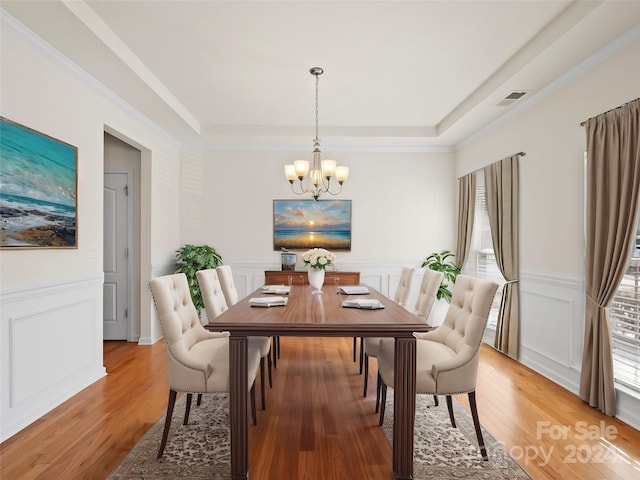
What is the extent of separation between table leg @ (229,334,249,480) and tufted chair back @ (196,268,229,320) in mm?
966

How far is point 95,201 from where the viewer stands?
10.9ft

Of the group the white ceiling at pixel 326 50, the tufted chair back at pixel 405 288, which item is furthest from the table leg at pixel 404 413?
the white ceiling at pixel 326 50

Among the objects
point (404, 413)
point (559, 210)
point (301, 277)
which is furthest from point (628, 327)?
point (301, 277)

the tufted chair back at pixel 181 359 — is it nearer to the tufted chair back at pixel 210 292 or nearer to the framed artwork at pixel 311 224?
the tufted chair back at pixel 210 292

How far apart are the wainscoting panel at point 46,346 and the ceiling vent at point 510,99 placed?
14.0ft

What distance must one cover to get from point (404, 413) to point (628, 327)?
78.2 inches

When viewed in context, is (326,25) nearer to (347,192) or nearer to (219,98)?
(219,98)

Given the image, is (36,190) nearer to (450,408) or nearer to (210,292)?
(210,292)

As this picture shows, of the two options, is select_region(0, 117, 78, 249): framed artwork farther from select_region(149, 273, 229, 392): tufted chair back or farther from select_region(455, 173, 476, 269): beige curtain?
select_region(455, 173, 476, 269): beige curtain

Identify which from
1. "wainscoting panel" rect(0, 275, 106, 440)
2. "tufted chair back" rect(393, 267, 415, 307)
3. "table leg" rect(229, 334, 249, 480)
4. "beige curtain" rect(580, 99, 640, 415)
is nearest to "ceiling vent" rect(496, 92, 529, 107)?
"beige curtain" rect(580, 99, 640, 415)

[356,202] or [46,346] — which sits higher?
[356,202]

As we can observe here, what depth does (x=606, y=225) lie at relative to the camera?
2.71 meters

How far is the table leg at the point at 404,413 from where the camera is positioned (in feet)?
6.11

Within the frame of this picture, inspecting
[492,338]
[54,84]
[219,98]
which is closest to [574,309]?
Answer: [492,338]
